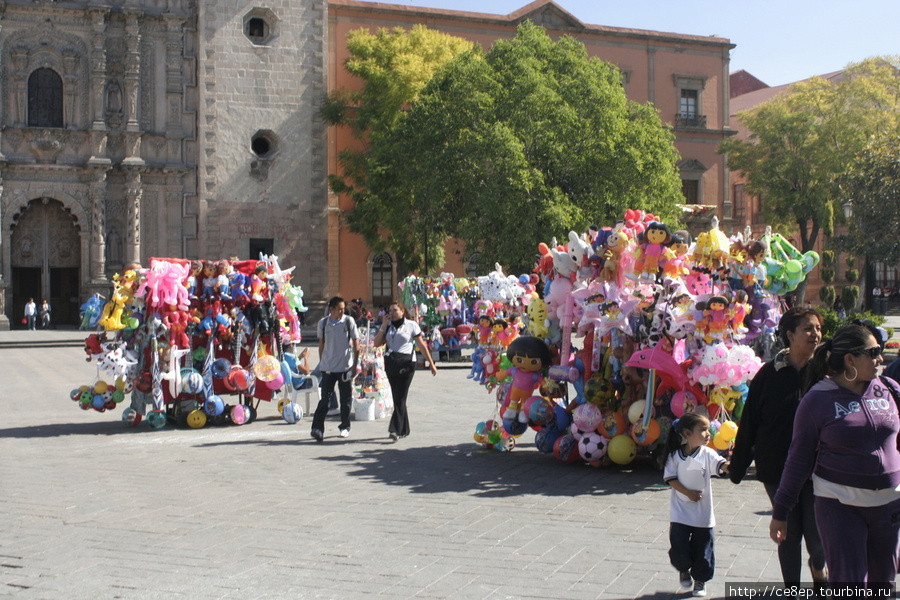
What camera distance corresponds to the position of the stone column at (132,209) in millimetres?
37469

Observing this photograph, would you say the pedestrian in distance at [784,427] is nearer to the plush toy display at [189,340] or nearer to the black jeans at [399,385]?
the black jeans at [399,385]

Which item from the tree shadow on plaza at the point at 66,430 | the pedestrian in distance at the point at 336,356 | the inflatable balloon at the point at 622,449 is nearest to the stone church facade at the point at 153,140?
the tree shadow on plaza at the point at 66,430

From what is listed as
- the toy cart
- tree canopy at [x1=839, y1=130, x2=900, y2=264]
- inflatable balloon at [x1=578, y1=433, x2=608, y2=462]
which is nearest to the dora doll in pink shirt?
inflatable balloon at [x1=578, y1=433, x2=608, y2=462]

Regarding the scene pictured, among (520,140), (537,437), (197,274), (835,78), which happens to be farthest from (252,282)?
(835,78)

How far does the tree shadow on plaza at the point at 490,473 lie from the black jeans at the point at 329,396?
2.75 ft

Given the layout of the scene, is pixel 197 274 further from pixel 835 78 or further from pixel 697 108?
pixel 835 78

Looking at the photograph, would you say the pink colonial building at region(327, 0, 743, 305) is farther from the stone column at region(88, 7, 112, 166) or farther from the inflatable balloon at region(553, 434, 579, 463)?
the inflatable balloon at region(553, 434, 579, 463)

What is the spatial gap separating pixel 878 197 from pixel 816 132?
10.5m

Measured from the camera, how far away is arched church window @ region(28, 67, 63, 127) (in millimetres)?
37156

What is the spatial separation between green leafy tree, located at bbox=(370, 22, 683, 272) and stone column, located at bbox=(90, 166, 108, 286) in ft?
41.3

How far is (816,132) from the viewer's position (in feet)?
141

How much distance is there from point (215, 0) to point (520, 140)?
50.6ft

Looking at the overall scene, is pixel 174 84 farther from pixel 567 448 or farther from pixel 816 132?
pixel 567 448

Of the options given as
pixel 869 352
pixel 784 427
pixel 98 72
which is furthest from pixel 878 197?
pixel 869 352
